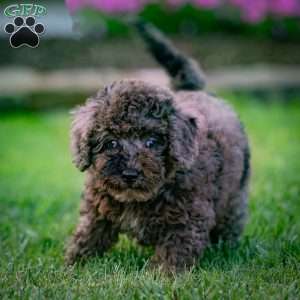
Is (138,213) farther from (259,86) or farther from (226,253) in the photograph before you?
(259,86)

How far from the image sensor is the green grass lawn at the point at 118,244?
3996mm

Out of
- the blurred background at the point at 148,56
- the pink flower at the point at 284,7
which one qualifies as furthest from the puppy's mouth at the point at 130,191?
the pink flower at the point at 284,7

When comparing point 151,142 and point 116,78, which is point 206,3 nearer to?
point 116,78

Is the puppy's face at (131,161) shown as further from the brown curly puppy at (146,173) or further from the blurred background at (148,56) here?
the blurred background at (148,56)

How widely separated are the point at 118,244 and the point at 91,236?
519mm

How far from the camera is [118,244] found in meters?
5.35

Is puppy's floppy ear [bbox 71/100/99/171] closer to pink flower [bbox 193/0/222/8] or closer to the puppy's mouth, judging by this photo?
the puppy's mouth

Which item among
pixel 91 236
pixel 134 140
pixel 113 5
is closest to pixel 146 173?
pixel 134 140

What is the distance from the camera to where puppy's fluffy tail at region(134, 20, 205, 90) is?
5.91 m

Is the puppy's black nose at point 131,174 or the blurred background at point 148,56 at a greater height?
the puppy's black nose at point 131,174

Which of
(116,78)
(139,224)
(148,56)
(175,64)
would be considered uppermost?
(175,64)

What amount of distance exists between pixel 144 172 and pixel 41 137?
5946mm

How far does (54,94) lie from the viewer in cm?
1120

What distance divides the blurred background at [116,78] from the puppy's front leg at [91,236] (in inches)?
4.2
